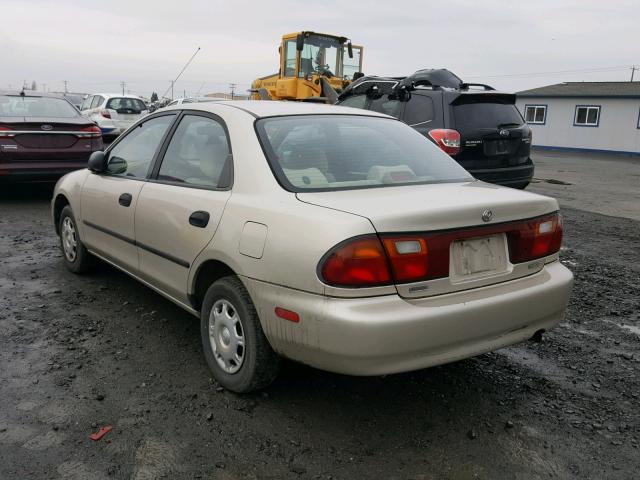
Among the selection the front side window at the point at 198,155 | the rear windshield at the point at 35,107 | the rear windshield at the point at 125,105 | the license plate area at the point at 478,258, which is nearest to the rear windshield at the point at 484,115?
the front side window at the point at 198,155

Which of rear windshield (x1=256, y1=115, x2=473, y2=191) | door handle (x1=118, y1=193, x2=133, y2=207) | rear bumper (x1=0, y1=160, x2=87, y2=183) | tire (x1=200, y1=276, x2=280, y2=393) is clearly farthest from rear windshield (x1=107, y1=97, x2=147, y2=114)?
tire (x1=200, y1=276, x2=280, y2=393)

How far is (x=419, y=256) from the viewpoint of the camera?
2711mm

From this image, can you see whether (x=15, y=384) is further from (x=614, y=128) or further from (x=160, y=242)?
(x=614, y=128)

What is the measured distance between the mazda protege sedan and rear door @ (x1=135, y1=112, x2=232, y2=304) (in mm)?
12

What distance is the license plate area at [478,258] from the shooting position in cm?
283

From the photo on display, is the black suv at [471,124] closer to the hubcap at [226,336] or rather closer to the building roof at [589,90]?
the hubcap at [226,336]

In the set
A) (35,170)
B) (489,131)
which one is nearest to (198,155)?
(489,131)

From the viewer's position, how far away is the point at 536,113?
1350 inches

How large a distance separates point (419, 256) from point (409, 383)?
1.11 m

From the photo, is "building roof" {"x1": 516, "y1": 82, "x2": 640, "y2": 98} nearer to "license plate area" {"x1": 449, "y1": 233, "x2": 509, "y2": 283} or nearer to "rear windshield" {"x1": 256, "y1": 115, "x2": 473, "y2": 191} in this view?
"rear windshield" {"x1": 256, "y1": 115, "x2": 473, "y2": 191}

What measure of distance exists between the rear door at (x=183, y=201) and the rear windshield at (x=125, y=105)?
600 inches

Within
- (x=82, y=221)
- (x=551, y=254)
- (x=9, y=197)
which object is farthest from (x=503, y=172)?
(x=9, y=197)

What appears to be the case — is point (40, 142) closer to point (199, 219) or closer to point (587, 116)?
point (199, 219)

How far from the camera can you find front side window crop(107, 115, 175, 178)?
13.9ft
